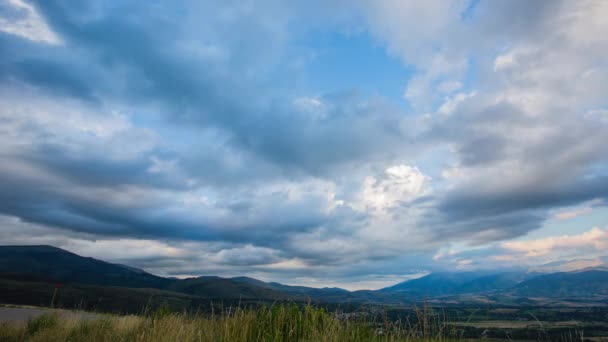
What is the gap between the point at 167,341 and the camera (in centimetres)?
723

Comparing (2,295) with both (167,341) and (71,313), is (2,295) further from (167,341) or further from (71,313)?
(167,341)

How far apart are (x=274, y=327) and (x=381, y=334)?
2222mm

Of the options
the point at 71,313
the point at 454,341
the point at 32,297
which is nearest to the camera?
the point at 454,341

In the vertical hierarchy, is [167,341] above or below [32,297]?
above

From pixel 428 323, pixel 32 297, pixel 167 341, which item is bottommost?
pixel 32 297

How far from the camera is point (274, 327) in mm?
7707

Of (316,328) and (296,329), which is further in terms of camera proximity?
(296,329)

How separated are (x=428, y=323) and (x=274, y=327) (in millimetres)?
3068

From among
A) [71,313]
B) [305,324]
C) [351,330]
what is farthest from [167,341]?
[71,313]

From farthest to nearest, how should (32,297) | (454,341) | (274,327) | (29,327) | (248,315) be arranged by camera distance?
(32,297) < (29,327) < (248,315) < (274,327) < (454,341)

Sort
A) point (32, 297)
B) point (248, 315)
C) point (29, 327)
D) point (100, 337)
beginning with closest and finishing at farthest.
Result: point (248, 315), point (100, 337), point (29, 327), point (32, 297)

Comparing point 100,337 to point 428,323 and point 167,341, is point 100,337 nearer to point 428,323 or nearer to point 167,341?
point 167,341

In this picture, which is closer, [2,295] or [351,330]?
[351,330]

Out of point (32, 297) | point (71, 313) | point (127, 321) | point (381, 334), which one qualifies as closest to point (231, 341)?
point (381, 334)
